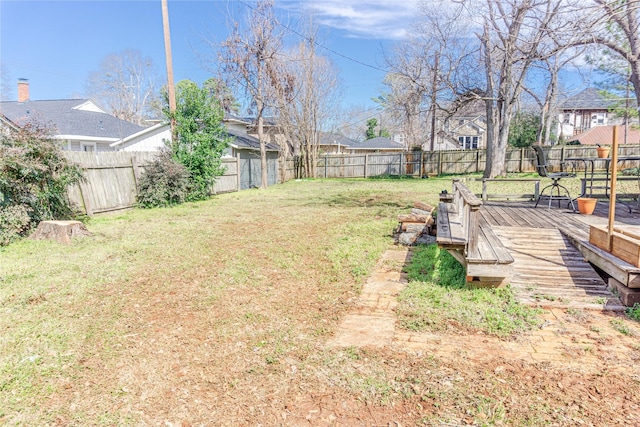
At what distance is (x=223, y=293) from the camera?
4234 millimetres

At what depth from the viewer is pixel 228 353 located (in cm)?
297

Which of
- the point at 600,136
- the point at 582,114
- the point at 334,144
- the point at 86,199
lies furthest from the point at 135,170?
the point at 582,114

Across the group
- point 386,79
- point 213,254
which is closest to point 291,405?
point 213,254

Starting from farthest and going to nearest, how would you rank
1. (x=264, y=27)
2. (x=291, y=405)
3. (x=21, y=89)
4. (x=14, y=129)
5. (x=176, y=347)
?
(x=21, y=89) → (x=264, y=27) → (x=14, y=129) → (x=176, y=347) → (x=291, y=405)

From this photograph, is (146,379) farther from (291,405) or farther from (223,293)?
(223,293)

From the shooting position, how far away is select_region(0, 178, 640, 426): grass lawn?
2.29m

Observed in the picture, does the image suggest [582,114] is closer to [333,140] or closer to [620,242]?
[333,140]

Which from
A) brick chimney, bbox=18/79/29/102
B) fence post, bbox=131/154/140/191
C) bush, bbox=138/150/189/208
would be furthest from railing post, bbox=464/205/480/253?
brick chimney, bbox=18/79/29/102

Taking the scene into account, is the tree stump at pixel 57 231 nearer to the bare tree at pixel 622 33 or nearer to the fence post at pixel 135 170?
the fence post at pixel 135 170

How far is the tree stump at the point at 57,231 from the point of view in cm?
657

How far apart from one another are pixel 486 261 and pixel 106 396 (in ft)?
11.2

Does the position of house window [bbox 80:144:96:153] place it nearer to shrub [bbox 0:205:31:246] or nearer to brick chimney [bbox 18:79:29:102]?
brick chimney [bbox 18:79:29:102]

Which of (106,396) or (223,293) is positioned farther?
(223,293)

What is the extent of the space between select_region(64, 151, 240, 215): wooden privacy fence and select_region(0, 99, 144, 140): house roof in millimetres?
8243
